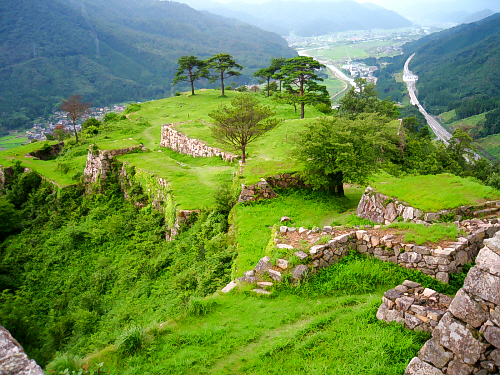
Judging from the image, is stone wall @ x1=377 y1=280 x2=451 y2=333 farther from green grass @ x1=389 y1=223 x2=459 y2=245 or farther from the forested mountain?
the forested mountain

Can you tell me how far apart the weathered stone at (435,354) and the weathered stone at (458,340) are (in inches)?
3.5

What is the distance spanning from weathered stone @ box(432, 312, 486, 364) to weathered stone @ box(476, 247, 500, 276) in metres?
0.96

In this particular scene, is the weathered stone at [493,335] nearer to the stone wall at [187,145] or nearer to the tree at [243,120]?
the tree at [243,120]

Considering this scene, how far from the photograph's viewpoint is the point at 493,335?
15.8 ft

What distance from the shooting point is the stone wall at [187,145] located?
81.1 ft

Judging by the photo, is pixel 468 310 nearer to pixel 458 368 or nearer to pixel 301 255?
pixel 458 368

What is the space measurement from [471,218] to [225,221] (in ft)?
31.8

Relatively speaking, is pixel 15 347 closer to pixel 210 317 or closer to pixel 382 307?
pixel 210 317

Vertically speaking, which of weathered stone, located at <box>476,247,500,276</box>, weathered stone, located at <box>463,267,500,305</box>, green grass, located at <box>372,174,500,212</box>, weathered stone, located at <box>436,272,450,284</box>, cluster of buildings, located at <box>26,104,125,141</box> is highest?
weathered stone, located at <box>476,247,500,276</box>

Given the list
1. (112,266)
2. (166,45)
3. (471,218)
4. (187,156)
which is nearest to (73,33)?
(166,45)

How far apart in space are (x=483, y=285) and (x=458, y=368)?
4.48 ft

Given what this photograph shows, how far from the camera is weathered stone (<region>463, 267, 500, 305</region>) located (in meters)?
Result: 4.83

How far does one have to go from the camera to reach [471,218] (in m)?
11.1

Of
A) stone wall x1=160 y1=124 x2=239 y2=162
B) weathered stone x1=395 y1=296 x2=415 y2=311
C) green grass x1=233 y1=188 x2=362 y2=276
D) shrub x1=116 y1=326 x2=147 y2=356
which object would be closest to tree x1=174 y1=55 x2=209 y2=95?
stone wall x1=160 y1=124 x2=239 y2=162
